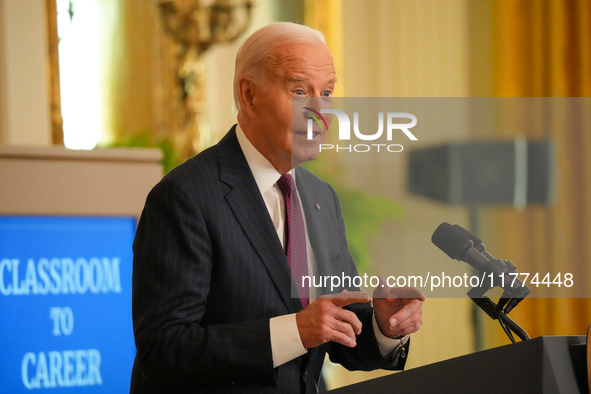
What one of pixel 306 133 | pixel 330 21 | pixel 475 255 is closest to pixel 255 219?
pixel 306 133

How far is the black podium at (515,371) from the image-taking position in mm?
926

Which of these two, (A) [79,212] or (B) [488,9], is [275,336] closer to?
(A) [79,212]

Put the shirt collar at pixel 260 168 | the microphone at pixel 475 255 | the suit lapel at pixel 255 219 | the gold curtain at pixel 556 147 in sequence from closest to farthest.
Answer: the microphone at pixel 475 255
the gold curtain at pixel 556 147
the suit lapel at pixel 255 219
the shirt collar at pixel 260 168

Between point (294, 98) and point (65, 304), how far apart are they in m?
1.01

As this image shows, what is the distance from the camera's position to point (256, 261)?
138 centimetres

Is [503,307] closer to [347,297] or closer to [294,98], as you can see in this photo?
[347,297]

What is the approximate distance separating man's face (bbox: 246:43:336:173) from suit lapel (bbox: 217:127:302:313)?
0.09m

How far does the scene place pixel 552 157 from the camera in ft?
4.16

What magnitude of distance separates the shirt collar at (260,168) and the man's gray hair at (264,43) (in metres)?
0.14

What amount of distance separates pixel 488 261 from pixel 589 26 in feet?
11.9

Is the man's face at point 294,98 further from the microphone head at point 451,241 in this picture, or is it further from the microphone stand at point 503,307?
the microphone stand at point 503,307

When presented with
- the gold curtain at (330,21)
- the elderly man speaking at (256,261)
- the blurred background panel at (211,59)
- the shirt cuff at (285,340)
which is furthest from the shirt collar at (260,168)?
the gold curtain at (330,21)

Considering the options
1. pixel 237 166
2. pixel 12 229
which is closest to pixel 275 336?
pixel 237 166

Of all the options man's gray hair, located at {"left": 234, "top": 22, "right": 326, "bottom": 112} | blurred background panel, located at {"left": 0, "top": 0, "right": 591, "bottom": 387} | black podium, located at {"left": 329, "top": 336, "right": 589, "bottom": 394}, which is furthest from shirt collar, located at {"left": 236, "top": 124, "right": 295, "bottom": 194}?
blurred background panel, located at {"left": 0, "top": 0, "right": 591, "bottom": 387}
